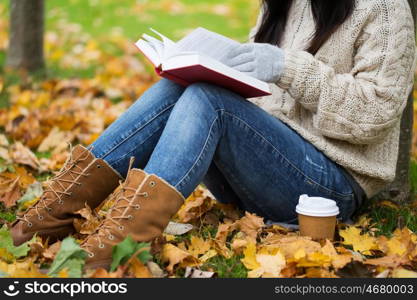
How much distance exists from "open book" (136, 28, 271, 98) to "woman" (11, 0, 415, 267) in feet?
0.14

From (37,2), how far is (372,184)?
347cm

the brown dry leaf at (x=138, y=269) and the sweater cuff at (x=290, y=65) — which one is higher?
the sweater cuff at (x=290, y=65)

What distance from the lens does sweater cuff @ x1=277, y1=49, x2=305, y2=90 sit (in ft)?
6.98

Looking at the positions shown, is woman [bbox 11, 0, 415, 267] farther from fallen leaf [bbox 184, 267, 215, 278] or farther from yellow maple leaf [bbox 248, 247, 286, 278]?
yellow maple leaf [bbox 248, 247, 286, 278]

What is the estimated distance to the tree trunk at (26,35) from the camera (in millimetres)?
4980

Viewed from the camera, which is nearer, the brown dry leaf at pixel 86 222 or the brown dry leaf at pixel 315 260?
the brown dry leaf at pixel 315 260

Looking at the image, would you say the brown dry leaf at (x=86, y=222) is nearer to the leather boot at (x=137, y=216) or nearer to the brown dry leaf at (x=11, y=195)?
the leather boot at (x=137, y=216)

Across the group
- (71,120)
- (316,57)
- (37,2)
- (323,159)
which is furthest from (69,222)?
(37,2)

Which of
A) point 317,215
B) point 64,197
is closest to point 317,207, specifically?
point 317,215

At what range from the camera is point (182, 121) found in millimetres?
2025

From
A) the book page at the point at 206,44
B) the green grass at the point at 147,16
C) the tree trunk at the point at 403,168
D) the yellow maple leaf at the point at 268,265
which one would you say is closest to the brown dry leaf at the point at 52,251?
the yellow maple leaf at the point at 268,265

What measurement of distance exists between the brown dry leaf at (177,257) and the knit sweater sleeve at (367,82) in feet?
2.11

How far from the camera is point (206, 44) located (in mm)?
2080

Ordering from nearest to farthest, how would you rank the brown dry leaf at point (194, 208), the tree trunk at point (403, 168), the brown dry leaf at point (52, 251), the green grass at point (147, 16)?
1. the brown dry leaf at point (52, 251)
2. the brown dry leaf at point (194, 208)
3. the tree trunk at point (403, 168)
4. the green grass at point (147, 16)
